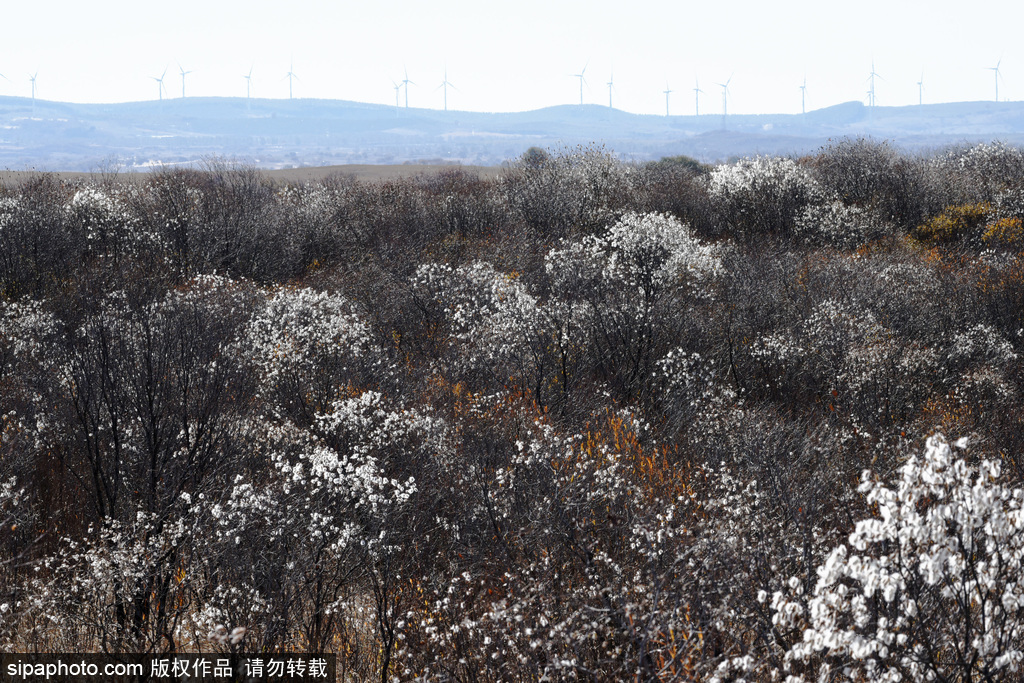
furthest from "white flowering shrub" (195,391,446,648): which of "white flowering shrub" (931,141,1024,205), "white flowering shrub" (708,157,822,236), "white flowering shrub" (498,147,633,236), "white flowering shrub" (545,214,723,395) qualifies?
"white flowering shrub" (931,141,1024,205)

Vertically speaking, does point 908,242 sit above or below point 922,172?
below

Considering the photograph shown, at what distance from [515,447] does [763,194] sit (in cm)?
4109

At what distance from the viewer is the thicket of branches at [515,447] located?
30.9 ft

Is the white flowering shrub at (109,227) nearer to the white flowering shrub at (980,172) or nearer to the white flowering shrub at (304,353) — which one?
the white flowering shrub at (304,353)

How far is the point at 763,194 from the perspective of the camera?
53938mm

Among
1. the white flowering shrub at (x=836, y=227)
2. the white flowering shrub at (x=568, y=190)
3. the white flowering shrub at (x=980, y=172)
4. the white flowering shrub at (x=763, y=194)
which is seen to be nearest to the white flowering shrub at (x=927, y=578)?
the white flowering shrub at (x=568, y=190)

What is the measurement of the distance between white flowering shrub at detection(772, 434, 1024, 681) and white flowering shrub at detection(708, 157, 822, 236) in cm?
4604

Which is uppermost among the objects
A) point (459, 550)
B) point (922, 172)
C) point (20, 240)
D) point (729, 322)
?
point (922, 172)

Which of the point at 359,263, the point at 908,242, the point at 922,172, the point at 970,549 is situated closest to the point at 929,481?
the point at 970,549

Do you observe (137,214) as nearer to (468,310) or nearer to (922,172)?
(468,310)

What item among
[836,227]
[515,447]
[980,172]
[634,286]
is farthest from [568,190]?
[515,447]

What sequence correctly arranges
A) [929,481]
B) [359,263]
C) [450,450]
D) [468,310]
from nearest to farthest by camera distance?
[929,481] → [450,450] → [468,310] → [359,263]

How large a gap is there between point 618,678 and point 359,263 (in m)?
36.2

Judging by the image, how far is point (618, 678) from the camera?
10.4m
